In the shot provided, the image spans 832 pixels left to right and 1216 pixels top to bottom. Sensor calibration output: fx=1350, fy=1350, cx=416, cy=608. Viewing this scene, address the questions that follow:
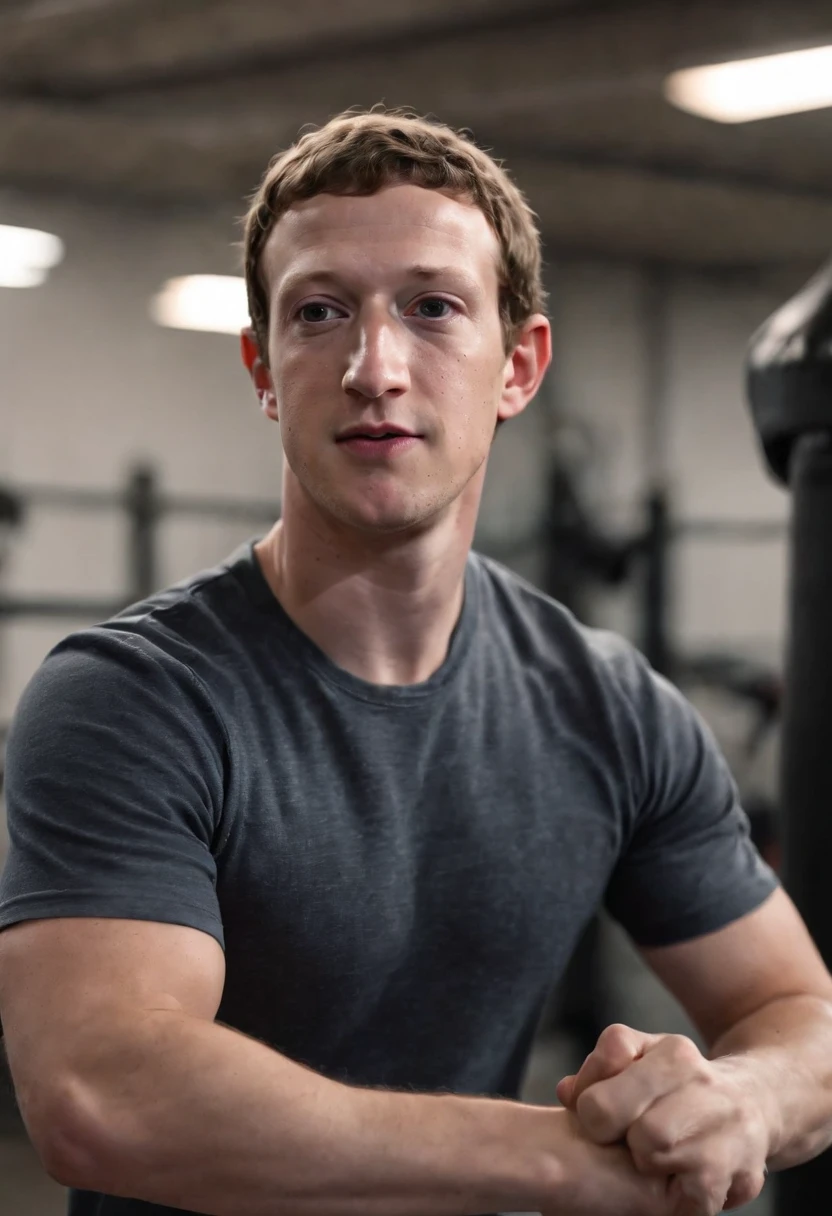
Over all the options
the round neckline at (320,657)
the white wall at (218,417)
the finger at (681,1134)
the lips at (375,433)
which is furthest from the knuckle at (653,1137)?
the white wall at (218,417)

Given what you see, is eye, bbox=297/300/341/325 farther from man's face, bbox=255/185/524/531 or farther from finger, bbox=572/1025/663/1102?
finger, bbox=572/1025/663/1102

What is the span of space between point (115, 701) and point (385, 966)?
340 millimetres

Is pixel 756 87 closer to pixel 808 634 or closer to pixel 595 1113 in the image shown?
pixel 808 634

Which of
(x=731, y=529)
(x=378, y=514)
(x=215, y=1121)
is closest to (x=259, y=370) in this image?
(x=378, y=514)

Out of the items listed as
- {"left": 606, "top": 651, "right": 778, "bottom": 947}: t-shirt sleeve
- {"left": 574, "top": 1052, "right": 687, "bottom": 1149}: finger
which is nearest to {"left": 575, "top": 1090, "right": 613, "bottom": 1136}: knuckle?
{"left": 574, "top": 1052, "right": 687, "bottom": 1149}: finger

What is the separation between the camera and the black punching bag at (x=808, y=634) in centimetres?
161

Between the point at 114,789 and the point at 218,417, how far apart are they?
2612 millimetres

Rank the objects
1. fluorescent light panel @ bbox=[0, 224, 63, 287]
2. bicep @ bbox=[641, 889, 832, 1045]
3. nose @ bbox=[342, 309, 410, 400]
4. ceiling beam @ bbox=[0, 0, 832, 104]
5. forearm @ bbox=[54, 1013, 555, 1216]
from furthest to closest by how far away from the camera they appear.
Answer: fluorescent light panel @ bbox=[0, 224, 63, 287], ceiling beam @ bbox=[0, 0, 832, 104], bicep @ bbox=[641, 889, 832, 1045], nose @ bbox=[342, 309, 410, 400], forearm @ bbox=[54, 1013, 555, 1216]

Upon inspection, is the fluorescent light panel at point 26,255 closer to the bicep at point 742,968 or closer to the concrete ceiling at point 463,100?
the concrete ceiling at point 463,100

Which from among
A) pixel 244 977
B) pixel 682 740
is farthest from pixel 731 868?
pixel 244 977

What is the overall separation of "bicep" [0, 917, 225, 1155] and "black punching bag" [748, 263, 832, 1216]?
0.91 m

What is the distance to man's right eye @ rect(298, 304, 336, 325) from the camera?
1.16m

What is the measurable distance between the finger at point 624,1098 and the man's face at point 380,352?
18.6 inches

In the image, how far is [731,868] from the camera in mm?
1305
